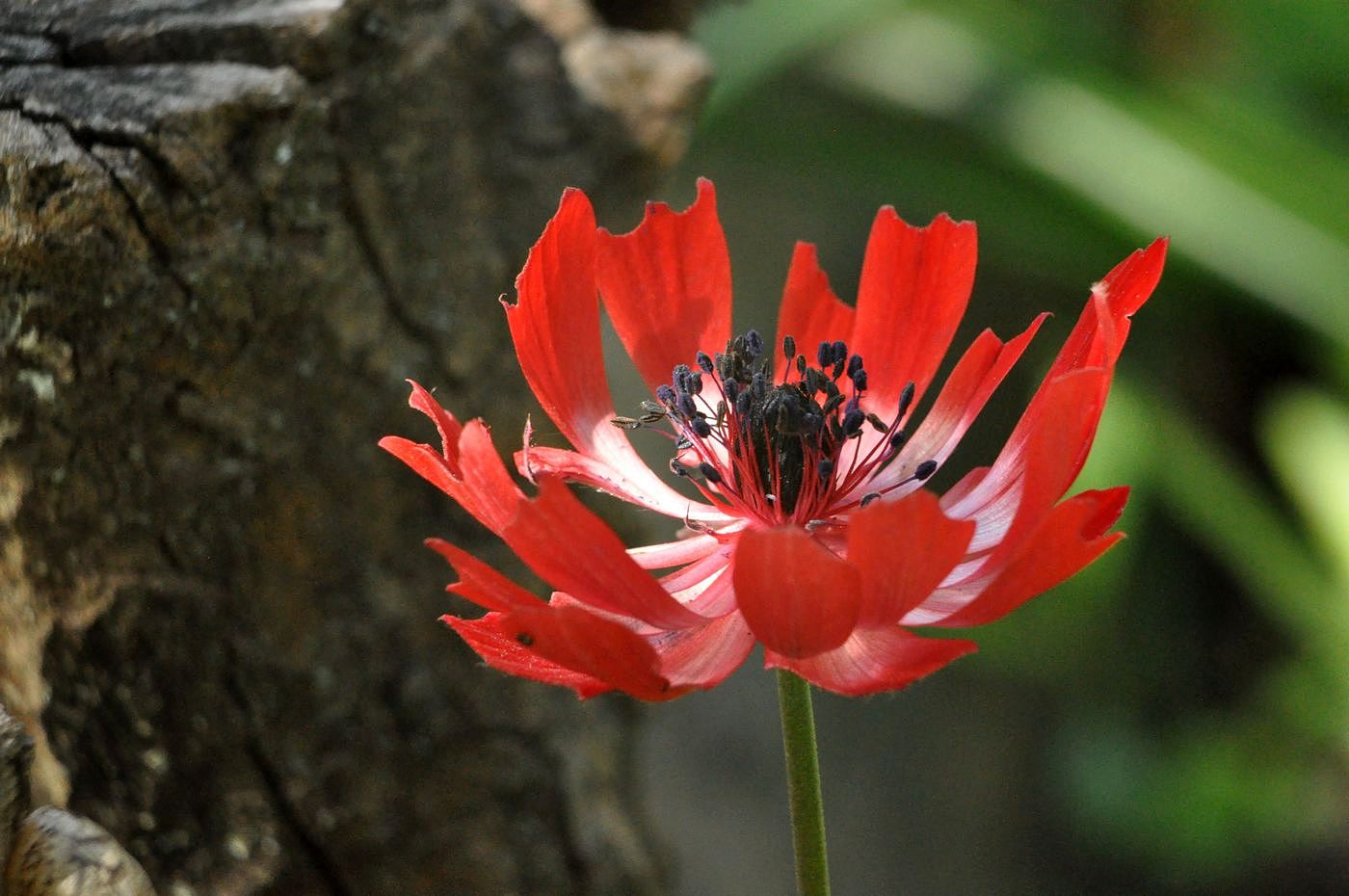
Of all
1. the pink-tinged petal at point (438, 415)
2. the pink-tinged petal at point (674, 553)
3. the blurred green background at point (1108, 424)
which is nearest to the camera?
the pink-tinged petal at point (438, 415)

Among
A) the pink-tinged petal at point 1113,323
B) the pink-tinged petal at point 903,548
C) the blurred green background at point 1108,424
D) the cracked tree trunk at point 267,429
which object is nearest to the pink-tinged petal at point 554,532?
the pink-tinged petal at point 903,548

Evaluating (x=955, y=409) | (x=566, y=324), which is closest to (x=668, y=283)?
(x=566, y=324)

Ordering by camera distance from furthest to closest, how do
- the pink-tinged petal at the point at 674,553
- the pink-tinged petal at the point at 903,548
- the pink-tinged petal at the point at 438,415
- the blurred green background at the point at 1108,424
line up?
the blurred green background at the point at 1108,424, the pink-tinged petal at the point at 674,553, the pink-tinged petal at the point at 438,415, the pink-tinged petal at the point at 903,548

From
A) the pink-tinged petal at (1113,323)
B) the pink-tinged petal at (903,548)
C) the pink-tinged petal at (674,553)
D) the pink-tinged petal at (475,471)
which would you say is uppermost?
the pink-tinged petal at (1113,323)

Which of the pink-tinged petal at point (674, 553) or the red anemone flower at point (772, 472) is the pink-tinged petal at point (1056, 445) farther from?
the pink-tinged petal at point (674, 553)

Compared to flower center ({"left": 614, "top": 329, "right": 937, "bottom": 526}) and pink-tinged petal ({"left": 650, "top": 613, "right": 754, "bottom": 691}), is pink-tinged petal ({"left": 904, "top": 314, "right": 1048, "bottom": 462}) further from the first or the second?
pink-tinged petal ({"left": 650, "top": 613, "right": 754, "bottom": 691})

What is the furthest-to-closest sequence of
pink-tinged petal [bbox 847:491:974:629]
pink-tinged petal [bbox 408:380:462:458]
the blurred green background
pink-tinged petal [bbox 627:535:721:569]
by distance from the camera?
1. the blurred green background
2. pink-tinged petal [bbox 627:535:721:569]
3. pink-tinged petal [bbox 408:380:462:458]
4. pink-tinged petal [bbox 847:491:974:629]

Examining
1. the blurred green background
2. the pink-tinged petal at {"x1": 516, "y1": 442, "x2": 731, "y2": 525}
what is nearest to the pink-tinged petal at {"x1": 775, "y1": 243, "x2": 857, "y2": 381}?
the pink-tinged petal at {"x1": 516, "y1": 442, "x2": 731, "y2": 525}
